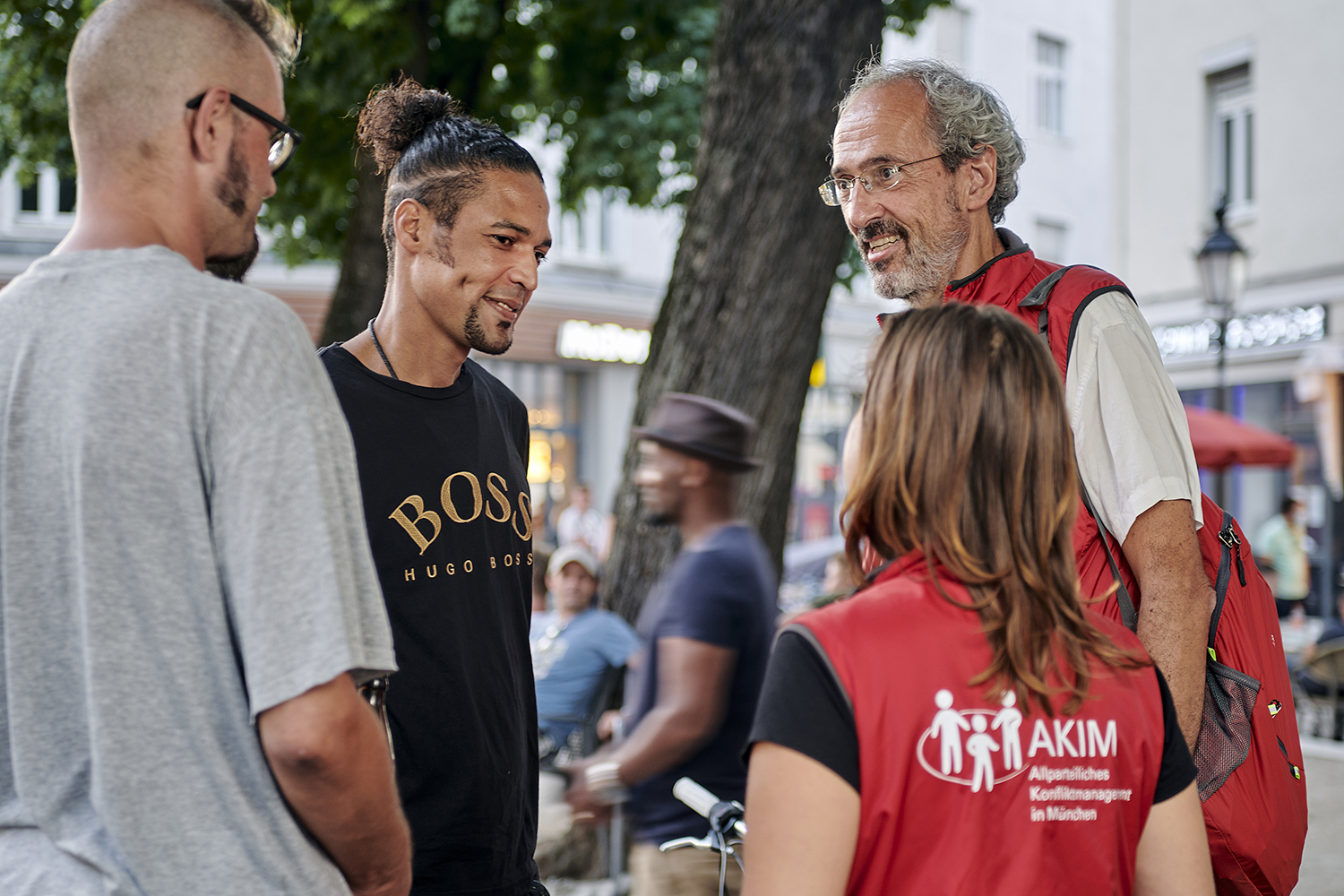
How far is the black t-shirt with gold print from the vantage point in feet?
6.72

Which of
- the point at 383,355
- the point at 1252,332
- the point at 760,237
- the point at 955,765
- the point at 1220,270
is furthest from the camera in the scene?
the point at 1252,332

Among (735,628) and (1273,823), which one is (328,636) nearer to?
(1273,823)

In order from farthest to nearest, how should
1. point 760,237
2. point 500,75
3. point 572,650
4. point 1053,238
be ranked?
point 1053,238 < point 500,75 < point 572,650 < point 760,237

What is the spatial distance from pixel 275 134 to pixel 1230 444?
34.7 feet

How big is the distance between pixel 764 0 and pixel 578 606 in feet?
10.3

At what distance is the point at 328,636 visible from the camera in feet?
4.21

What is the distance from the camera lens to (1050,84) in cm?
2438

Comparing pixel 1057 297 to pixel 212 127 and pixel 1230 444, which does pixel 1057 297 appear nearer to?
pixel 212 127

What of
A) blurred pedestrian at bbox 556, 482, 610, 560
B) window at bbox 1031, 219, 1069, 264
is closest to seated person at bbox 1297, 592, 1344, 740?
blurred pedestrian at bbox 556, 482, 610, 560

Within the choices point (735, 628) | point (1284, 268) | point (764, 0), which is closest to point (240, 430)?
point (735, 628)

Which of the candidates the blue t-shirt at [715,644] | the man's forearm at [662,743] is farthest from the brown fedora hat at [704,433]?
the man's forearm at [662,743]

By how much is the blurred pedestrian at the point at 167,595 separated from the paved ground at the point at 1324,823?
159 inches

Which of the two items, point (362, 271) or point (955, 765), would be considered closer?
point (955, 765)

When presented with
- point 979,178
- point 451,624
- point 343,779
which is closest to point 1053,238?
point 979,178
